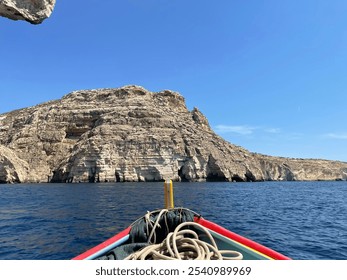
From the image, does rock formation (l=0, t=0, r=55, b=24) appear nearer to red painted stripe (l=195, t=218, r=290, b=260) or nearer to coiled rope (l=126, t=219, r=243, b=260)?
red painted stripe (l=195, t=218, r=290, b=260)

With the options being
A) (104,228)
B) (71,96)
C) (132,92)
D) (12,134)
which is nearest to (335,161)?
(132,92)

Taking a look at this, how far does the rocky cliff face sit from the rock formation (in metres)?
71.2

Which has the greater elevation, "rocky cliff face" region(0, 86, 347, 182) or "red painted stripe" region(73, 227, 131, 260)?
"rocky cliff face" region(0, 86, 347, 182)

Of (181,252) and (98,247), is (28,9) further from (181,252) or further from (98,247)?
(181,252)

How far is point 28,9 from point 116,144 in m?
75.5

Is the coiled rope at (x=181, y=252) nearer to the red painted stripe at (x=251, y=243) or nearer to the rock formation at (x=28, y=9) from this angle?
the red painted stripe at (x=251, y=243)

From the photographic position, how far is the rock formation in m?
12.6

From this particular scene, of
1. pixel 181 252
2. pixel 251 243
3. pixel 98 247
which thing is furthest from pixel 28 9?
pixel 251 243

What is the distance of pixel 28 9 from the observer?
13.4 metres

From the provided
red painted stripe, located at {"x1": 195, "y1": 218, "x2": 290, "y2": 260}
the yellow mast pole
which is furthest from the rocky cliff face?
red painted stripe, located at {"x1": 195, "y1": 218, "x2": 290, "y2": 260}

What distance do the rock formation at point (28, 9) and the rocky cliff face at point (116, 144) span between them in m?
71.2

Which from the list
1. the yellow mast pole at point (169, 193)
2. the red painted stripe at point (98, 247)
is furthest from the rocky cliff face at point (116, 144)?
the red painted stripe at point (98, 247)

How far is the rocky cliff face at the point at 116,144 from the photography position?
84.1 metres

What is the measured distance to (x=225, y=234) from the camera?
7.92 metres
